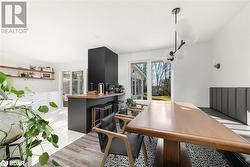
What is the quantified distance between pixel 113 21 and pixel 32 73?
5176mm

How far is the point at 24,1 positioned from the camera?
6.48ft

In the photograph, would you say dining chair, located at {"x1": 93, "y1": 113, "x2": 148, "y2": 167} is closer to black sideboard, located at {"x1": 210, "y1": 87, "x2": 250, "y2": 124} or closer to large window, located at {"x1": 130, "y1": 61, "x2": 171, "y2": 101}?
black sideboard, located at {"x1": 210, "y1": 87, "x2": 250, "y2": 124}

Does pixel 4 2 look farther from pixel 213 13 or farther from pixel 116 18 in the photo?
pixel 213 13

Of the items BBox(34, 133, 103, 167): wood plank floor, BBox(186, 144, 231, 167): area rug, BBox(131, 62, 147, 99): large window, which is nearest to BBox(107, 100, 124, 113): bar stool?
BBox(131, 62, 147, 99): large window

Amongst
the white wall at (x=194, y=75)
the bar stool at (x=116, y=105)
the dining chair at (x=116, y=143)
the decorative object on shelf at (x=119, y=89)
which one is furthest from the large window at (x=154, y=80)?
the dining chair at (x=116, y=143)

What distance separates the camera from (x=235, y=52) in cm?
253

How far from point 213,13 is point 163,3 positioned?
1.12 m

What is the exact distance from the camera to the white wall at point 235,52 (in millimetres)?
2178

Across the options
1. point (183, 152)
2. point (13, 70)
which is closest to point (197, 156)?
point (183, 152)

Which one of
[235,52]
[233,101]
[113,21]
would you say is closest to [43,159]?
[113,21]

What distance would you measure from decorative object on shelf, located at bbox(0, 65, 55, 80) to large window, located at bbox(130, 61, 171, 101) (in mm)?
Result: 4462

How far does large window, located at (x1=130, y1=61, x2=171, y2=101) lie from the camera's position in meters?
4.54

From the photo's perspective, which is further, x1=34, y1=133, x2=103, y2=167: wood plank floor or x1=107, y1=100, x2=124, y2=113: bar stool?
x1=107, y1=100, x2=124, y2=113: bar stool

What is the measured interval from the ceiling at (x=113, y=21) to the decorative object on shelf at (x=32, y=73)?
1.51 m
